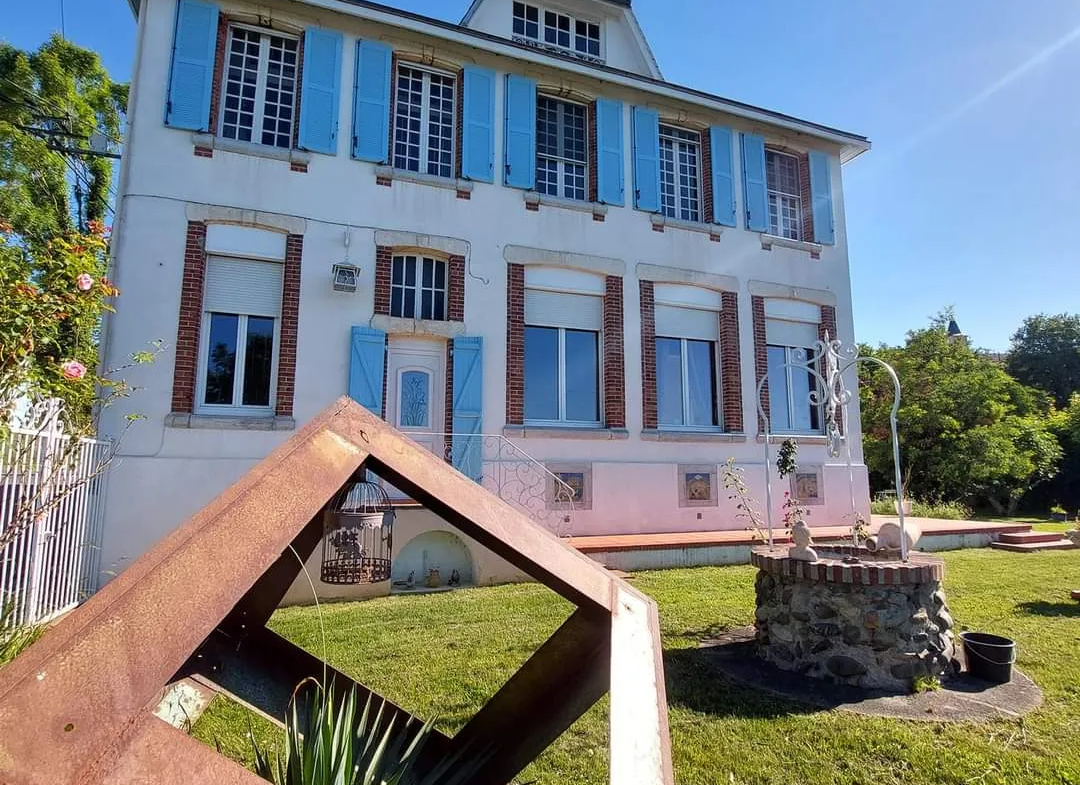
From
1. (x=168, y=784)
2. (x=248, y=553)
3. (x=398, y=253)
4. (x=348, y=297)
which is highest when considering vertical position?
(x=398, y=253)

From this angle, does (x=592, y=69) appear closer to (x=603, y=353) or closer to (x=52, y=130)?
(x=603, y=353)

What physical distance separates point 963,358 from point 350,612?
22009mm

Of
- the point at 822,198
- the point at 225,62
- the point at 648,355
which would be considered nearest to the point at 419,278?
the point at 648,355

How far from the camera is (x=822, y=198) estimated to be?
12023 millimetres

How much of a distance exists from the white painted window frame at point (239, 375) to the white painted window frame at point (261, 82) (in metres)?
2.55

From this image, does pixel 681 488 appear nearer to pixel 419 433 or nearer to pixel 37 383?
pixel 419 433

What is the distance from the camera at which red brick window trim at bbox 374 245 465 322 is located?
8.79 meters

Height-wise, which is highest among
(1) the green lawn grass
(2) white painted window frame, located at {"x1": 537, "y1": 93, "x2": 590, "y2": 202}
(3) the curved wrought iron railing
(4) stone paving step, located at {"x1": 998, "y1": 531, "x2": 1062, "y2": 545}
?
(2) white painted window frame, located at {"x1": 537, "y1": 93, "x2": 590, "y2": 202}

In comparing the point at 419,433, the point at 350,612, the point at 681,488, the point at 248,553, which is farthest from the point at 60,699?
the point at 681,488

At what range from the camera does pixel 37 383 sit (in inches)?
173

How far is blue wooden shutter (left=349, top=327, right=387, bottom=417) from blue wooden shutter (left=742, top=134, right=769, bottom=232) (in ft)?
23.5

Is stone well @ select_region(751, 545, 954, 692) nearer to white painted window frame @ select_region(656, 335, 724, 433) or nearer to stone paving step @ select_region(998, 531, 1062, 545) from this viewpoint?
white painted window frame @ select_region(656, 335, 724, 433)

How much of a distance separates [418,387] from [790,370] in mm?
7216

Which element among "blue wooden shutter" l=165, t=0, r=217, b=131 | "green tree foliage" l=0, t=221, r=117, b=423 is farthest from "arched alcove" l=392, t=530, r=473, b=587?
"blue wooden shutter" l=165, t=0, r=217, b=131
